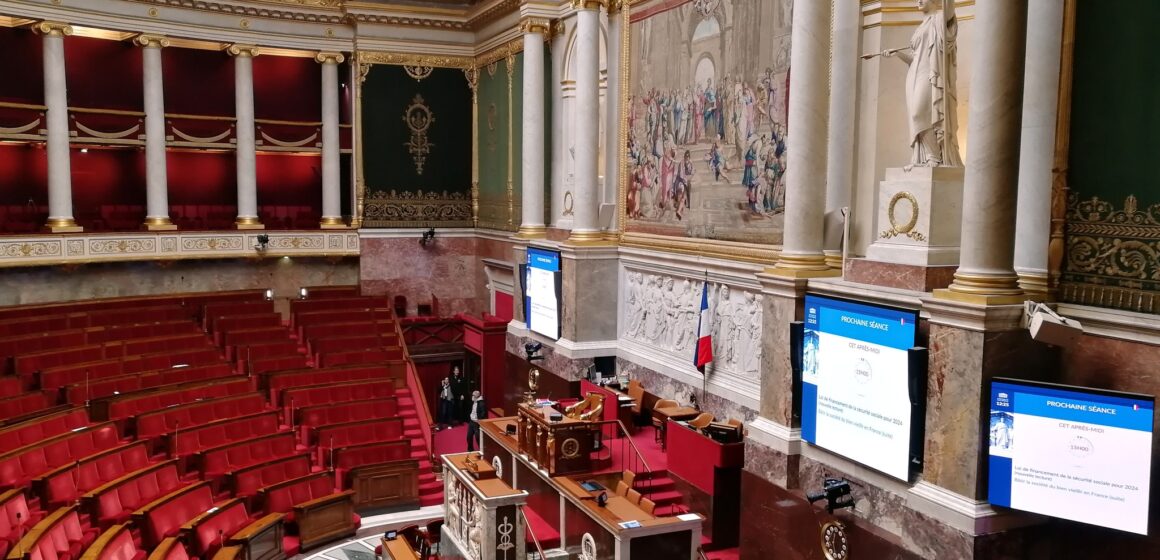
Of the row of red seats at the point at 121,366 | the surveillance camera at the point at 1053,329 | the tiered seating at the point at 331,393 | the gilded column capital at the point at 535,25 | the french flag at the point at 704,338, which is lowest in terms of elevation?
the tiered seating at the point at 331,393

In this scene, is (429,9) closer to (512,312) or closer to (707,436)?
(512,312)

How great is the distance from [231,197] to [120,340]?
23.4 ft

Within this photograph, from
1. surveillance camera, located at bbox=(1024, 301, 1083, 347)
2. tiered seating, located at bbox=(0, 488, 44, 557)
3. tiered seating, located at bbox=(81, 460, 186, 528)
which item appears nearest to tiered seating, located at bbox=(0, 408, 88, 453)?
tiered seating, located at bbox=(81, 460, 186, 528)

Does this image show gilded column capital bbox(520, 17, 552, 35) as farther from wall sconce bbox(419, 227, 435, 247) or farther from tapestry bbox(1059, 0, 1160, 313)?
tapestry bbox(1059, 0, 1160, 313)

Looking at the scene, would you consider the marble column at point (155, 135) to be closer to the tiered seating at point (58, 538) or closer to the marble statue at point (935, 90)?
the tiered seating at point (58, 538)

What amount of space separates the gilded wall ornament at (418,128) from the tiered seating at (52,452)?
32.4 feet

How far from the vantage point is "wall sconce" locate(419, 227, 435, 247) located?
19.8 m

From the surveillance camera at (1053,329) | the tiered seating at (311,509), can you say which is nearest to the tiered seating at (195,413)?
the tiered seating at (311,509)

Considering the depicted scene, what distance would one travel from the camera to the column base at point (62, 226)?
52.9ft

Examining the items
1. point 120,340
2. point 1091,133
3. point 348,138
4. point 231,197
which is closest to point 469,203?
point 348,138

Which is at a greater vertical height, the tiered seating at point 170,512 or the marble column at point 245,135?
the marble column at point 245,135

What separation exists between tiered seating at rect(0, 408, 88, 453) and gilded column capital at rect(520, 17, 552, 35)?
9561 mm

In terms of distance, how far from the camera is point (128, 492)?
10016mm

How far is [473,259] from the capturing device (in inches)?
805
